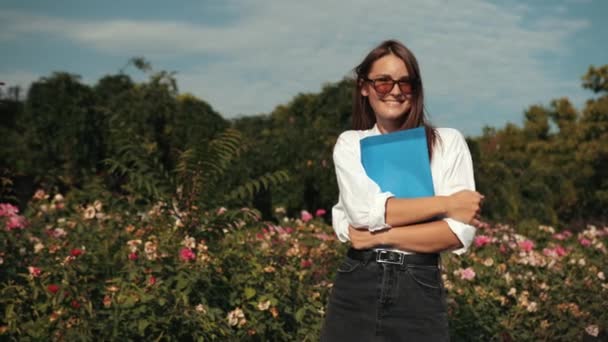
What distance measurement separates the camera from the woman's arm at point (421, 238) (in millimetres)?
2100

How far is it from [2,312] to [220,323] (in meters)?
1.38

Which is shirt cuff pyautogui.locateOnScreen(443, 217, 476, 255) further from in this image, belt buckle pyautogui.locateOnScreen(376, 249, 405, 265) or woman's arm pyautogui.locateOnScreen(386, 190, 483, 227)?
belt buckle pyautogui.locateOnScreen(376, 249, 405, 265)

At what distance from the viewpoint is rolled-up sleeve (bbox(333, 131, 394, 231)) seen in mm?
2111

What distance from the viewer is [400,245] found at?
6.93 ft

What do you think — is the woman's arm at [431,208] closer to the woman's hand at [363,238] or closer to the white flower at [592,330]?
the woman's hand at [363,238]

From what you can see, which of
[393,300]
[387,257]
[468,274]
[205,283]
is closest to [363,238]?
[387,257]

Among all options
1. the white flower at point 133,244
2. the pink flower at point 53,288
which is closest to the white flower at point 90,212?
the white flower at point 133,244

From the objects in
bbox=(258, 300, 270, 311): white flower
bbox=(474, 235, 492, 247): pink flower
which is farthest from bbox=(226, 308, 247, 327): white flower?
bbox=(474, 235, 492, 247): pink flower

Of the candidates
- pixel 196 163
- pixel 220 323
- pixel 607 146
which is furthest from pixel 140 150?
pixel 607 146

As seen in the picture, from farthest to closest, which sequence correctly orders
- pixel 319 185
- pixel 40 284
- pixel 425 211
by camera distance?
pixel 319 185
pixel 40 284
pixel 425 211

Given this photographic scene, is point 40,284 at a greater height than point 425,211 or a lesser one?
lesser

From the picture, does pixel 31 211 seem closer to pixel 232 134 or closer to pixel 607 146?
pixel 232 134

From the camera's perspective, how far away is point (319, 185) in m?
12.2

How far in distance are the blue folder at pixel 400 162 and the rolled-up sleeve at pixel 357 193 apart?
0.04 meters
